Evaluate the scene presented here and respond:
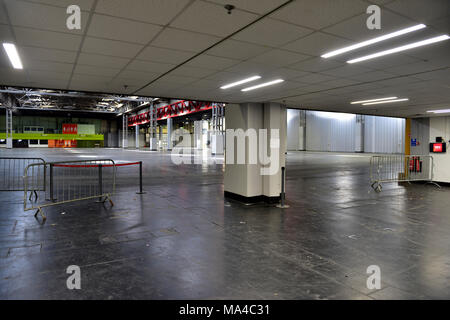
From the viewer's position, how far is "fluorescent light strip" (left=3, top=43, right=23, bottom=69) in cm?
387

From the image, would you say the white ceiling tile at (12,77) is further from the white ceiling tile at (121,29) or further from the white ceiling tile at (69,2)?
the white ceiling tile at (69,2)

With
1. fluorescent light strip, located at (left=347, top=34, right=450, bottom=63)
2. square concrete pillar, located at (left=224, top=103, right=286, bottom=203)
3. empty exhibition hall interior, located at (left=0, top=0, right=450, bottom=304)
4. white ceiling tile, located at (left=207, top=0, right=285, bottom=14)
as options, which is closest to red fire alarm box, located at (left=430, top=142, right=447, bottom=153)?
empty exhibition hall interior, located at (left=0, top=0, right=450, bottom=304)

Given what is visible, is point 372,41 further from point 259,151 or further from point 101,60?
point 259,151

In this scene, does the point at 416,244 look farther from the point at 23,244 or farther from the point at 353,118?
the point at 353,118

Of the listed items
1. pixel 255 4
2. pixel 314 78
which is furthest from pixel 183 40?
pixel 314 78

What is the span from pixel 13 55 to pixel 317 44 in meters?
4.35

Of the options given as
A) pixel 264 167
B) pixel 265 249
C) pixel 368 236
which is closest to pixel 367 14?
pixel 265 249

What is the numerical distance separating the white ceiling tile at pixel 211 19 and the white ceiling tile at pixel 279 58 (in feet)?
3.25

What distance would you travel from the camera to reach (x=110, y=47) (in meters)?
3.95

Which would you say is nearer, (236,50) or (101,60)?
(236,50)

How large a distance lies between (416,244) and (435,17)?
3.45 meters

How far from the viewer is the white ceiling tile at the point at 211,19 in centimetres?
287

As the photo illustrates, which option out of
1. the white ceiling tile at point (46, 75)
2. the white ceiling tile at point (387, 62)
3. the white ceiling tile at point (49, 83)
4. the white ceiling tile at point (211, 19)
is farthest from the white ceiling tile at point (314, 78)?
the white ceiling tile at point (49, 83)
